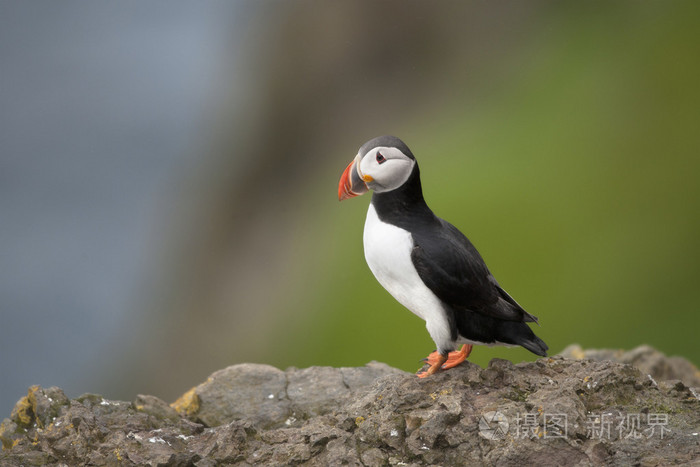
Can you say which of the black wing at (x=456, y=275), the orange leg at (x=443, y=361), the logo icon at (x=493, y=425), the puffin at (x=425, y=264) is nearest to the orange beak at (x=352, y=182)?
the puffin at (x=425, y=264)

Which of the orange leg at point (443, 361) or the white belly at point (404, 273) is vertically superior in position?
the white belly at point (404, 273)

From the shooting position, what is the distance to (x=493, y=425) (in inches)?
161

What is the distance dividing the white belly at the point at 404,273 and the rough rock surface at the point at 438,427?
29 centimetres

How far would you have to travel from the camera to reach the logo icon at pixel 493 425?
13.3ft

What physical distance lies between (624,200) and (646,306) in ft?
4.51

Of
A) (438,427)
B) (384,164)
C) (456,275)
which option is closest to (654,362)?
(456,275)

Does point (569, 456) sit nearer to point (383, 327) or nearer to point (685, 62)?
point (383, 327)

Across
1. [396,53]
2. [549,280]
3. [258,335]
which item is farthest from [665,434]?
[396,53]

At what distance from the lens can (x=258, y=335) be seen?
1113 centimetres
